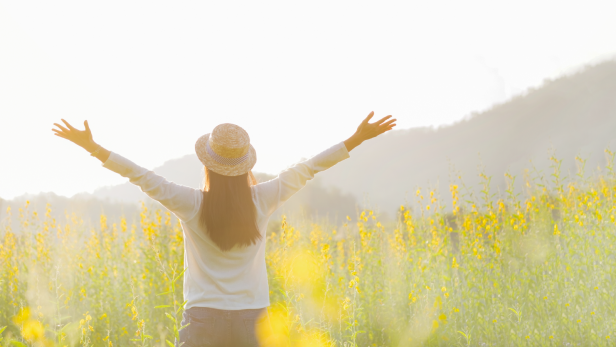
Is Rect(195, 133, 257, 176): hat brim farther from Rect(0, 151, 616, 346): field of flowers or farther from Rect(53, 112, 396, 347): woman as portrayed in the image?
Rect(0, 151, 616, 346): field of flowers

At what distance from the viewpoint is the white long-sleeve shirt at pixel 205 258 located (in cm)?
180

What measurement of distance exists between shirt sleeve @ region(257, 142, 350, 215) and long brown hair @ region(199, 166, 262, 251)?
0.31 feet

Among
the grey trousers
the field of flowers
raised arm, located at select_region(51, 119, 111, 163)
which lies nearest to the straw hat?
raised arm, located at select_region(51, 119, 111, 163)

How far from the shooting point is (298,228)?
20.0ft

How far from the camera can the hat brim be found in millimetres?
1875

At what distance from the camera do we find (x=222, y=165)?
73.9 inches

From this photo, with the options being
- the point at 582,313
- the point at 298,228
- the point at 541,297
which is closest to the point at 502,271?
the point at 541,297

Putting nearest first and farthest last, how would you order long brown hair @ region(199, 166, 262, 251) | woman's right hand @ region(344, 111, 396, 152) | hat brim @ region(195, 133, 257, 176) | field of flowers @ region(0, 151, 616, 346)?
1. long brown hair @ region(199, 166, 262, 251)
2. hat brim @ region(195, 133, 257, 176)
3. woman's right hand @ region(344, 111, 396, 152)
4. field of flowers @ region(0, 151, 616, 346)

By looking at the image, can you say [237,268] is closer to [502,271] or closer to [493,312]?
[493,312]

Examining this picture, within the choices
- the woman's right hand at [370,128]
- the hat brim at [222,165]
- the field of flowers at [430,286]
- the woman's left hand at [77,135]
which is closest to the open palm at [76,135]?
the woman's left hand at [77,135]

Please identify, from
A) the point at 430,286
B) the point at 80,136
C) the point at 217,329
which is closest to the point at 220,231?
the point at 217,329

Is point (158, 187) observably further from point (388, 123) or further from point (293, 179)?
point (388, 123)

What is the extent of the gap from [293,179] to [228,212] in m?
0.37

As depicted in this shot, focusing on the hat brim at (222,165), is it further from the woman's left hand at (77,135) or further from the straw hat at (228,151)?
the woman's left hand at (77,135)
